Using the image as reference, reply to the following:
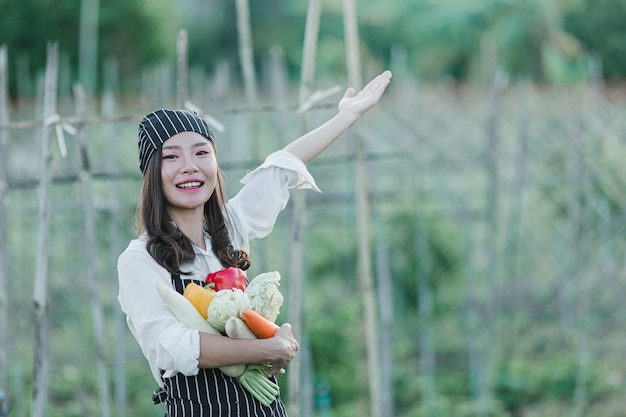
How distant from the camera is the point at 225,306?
6.57ft

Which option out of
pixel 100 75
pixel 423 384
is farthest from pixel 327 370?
pixel 100 75

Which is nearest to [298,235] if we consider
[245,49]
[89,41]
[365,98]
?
[245,49]

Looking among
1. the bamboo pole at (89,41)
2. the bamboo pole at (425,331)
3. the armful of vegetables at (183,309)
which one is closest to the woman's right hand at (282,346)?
the armful of vegetables at (183,309)

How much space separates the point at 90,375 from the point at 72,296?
2.47 feet

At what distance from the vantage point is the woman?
6.60ft

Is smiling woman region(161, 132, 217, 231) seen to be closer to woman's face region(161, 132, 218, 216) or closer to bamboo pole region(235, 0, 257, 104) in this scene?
woman's face region(161, 132, 218, 216)

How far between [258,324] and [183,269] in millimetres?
193

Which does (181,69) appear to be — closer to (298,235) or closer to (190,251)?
(298,235)

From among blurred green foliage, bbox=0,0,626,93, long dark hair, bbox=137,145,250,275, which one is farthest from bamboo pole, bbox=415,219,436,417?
blurred green foliage, bbox=0,0,626,93

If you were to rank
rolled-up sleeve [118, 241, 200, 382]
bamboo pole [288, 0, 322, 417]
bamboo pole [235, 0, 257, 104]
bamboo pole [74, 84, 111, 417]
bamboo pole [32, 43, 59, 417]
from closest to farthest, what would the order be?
rolled-up sleeve [118, 241, 200, 382], bamboo pole [32, 43, 59, 417], bamboo pole [288, 0, 322, 417], bamboo pole [74, 84, 111, 417], bamboo pole [235, 0, 257, 104]

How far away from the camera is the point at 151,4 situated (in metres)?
16.0

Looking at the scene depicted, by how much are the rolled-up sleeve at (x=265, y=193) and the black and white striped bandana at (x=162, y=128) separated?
0.16 metres

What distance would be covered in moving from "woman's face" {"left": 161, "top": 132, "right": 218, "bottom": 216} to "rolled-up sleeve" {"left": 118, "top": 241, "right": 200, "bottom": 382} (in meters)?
0.11

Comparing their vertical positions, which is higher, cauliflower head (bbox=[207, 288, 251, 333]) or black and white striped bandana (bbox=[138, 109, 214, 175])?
black and white striped bandana (bbox=[138, 109, 214, 175])
